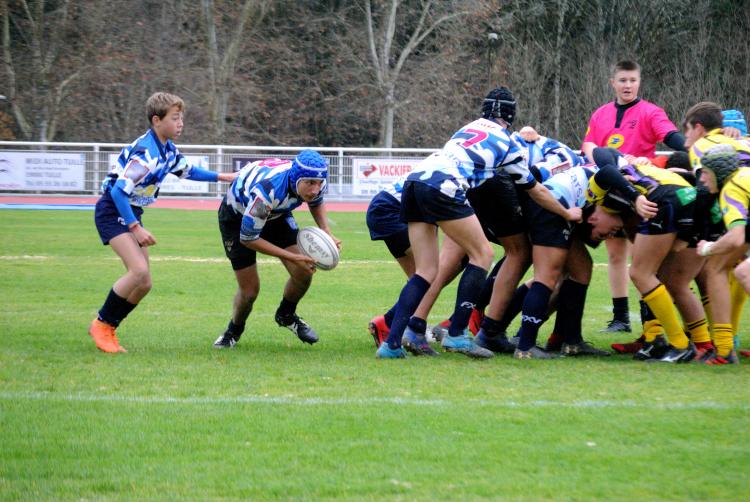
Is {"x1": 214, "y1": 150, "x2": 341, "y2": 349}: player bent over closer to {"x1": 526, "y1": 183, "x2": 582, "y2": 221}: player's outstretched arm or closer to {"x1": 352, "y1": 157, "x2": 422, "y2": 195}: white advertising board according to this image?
{"x1": 526, "y1": 183, "x2": 582, "y2": 221}: player's outstretched arm

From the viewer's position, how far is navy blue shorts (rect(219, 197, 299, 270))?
309 inches

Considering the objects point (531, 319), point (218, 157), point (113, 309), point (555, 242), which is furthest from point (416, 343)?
point (218, 157)

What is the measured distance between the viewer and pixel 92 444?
4793mm

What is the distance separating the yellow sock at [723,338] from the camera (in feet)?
23.1

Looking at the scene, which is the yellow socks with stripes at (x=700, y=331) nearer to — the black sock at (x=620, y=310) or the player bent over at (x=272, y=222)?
the black sock at (x=620, y=310)

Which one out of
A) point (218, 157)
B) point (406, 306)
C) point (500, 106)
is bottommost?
point (406, 306)

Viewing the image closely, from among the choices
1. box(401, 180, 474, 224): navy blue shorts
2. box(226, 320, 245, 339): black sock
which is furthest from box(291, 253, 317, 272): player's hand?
box(401, 180, 474, 224): navy blue shorts

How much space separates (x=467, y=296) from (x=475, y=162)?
3.12 feet

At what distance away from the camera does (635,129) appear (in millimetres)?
8867

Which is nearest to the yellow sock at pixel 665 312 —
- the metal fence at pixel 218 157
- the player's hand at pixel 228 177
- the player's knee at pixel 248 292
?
the player's knee at pixel 248 292

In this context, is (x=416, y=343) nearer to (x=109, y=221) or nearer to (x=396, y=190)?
(x=396, y=190)

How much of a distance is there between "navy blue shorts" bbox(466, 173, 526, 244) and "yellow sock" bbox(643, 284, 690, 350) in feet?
3.67

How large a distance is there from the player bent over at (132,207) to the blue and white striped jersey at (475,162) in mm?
1966

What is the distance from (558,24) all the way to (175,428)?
3664 cm
